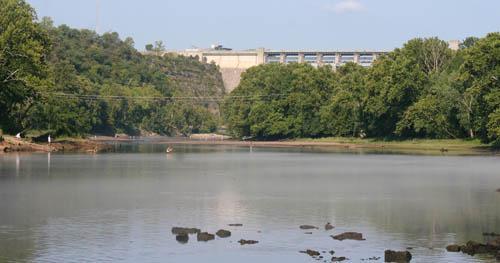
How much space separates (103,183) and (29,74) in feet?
174

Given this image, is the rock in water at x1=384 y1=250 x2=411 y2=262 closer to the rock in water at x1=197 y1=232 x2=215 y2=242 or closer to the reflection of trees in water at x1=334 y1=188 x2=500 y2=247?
the reflection of trees in water at x1=334 y1=188 x2=500 y2=247

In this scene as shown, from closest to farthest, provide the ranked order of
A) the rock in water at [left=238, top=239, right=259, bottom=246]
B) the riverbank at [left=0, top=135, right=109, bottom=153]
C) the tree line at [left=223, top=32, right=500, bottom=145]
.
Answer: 1. the rock in water at [left=238, top=239, right=259, bottom=246]
2. the riverbank at [left=0, top=135, right=109, bottom=153]
3. the tree line at [left=223, top=32, right=500, bottom=145]

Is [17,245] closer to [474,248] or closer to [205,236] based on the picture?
[205,236]

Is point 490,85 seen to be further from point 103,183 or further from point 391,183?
point 103,183

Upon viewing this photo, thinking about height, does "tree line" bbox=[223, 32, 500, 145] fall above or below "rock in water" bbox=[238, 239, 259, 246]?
above

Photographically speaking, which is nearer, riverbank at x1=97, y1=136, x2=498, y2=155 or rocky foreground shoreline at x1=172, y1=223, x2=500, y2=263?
rocky foreground shoreline at x1=172, y1=223, x2=500, y2=263

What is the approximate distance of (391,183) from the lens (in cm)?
6769

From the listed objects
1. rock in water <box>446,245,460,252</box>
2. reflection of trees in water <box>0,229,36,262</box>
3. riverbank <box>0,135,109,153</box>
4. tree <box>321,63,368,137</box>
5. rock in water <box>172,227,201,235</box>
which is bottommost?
reflection of trees in water <box>0,229,36,262</box>

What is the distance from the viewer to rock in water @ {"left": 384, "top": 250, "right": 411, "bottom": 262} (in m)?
32.1

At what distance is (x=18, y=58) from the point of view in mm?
112688

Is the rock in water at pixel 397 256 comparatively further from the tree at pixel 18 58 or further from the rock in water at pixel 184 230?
the tree at pixel 18 58

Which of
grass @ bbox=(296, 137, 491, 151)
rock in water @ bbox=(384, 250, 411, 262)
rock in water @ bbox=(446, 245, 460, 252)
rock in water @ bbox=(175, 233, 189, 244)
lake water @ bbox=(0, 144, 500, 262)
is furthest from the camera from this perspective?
grass @ bbox=(296, 137, 491, 151)

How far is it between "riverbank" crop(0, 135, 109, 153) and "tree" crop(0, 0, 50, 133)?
5.40 meters

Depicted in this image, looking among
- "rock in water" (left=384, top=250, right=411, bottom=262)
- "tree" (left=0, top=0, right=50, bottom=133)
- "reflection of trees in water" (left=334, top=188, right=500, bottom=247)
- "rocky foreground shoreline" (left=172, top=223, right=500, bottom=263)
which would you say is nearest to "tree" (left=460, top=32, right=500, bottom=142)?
"tree" (left=0, top=0, right=50, bottom=133)
